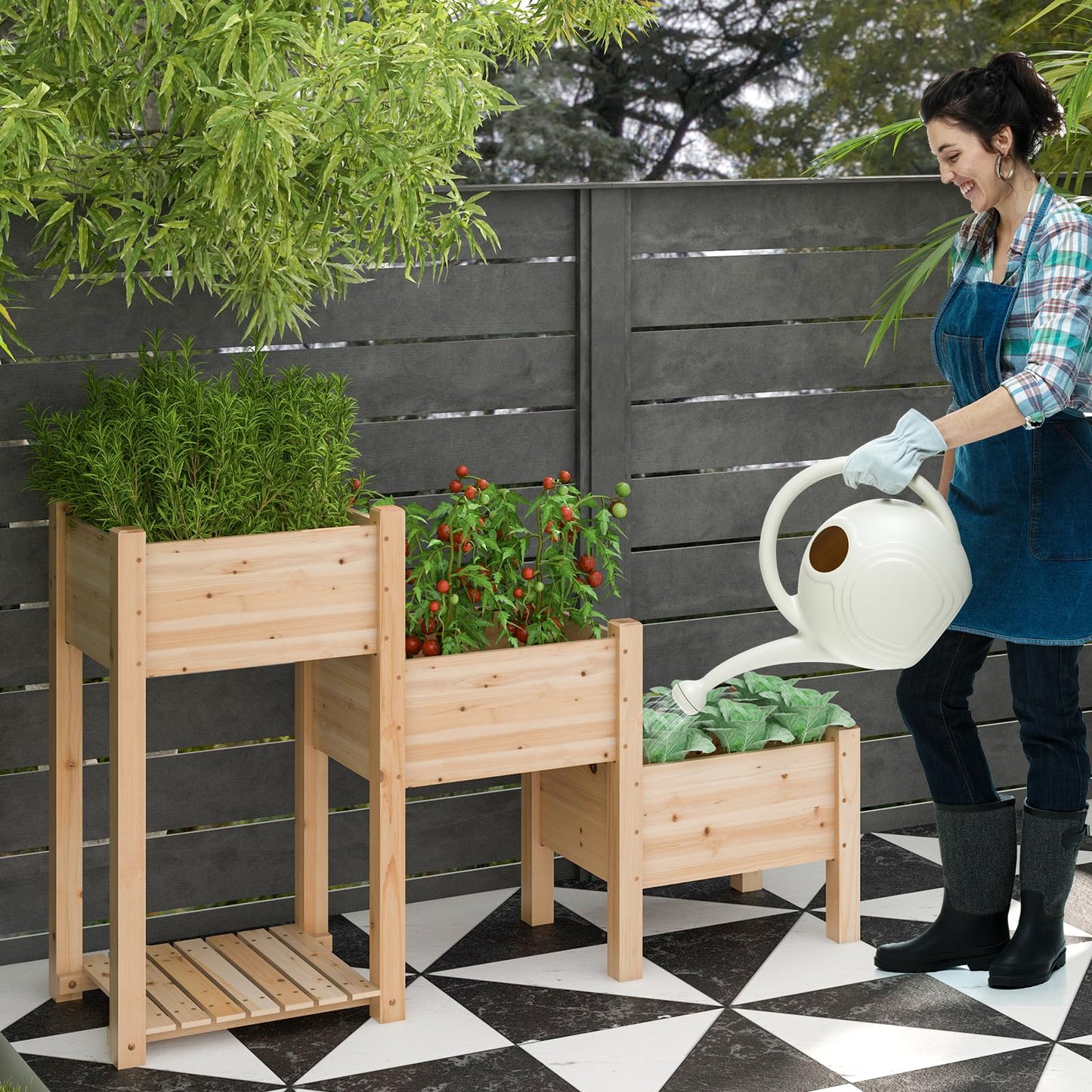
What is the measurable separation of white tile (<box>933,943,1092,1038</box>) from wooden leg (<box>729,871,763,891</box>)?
0.48 m

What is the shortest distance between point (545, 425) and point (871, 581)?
2.84 feet

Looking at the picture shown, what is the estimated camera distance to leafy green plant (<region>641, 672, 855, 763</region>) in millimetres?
2752

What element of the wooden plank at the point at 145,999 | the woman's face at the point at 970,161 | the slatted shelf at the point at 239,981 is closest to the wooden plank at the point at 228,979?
the slatted shelf at the point at 239,981

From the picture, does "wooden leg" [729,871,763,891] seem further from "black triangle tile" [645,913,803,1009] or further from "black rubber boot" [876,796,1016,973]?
"black rubber boot" [876,796,1016,973]

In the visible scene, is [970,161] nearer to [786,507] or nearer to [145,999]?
[786,507]

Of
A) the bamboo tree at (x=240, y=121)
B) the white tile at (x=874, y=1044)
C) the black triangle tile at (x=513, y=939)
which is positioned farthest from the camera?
the black triangle tile at (x=513, y=939)

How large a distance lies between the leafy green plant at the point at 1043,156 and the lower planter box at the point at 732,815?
848 millimetres

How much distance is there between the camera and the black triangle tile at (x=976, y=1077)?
231cm

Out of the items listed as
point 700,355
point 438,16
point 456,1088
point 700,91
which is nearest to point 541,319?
Result: point 700,355

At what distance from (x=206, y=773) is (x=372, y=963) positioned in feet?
1.77

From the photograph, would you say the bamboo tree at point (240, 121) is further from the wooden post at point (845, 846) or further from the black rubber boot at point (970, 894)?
the black rubber boot at point (970, 894)

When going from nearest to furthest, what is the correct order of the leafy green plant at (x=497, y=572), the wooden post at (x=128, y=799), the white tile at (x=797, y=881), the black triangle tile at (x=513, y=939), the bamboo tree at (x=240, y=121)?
1. the bamboo tree at (x=240, y=121)
2. the wooden post at (x=128, y=799)
3. the leafy green plant at (x=497, y=572)
4. the black triangle tile at (x=513, y=939)
5. the white tile at (x=797, y=881)

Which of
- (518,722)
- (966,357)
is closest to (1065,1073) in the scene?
(518,722)

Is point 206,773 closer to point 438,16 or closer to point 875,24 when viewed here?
point 438,16
